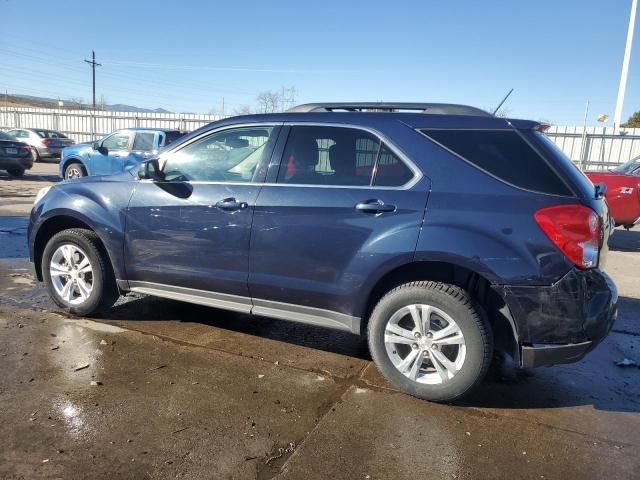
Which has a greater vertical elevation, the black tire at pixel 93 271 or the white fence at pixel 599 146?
the white fence at pixel 599 146

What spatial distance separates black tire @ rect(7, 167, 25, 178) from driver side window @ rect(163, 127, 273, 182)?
15220mm

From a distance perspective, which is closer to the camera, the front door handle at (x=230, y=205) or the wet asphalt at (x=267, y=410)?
the wet asphalt at (x=267, y=410)

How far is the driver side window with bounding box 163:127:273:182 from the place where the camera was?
3.98 meters

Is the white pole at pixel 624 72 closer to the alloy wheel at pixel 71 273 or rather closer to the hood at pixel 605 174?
the hood at pixel 605 174

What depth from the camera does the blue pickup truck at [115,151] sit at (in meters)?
13.3

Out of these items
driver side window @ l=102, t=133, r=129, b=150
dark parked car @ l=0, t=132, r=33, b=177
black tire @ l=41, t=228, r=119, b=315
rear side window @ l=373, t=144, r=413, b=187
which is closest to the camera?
rear side window @ l=373, t=144, r=413, b=187

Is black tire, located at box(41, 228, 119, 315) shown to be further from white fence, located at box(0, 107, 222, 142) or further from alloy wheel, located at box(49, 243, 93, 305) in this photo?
white fence, located at box(0, 107, 222, 142)

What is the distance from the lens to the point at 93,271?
452 centimetres

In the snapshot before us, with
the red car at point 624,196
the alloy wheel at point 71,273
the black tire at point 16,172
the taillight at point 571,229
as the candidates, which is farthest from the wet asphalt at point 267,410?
the black tire at point 16,172

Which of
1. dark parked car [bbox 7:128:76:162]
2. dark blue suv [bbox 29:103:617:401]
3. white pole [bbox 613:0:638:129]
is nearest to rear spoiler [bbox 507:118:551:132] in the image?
dark blue suv [bbox 29:103:617:401]

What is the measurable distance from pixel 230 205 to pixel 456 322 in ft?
5.89

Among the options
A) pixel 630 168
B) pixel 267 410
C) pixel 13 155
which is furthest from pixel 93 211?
pixel 13 155

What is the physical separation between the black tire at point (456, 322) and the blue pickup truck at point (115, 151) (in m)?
11.0

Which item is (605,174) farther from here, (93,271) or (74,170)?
(74,170)
